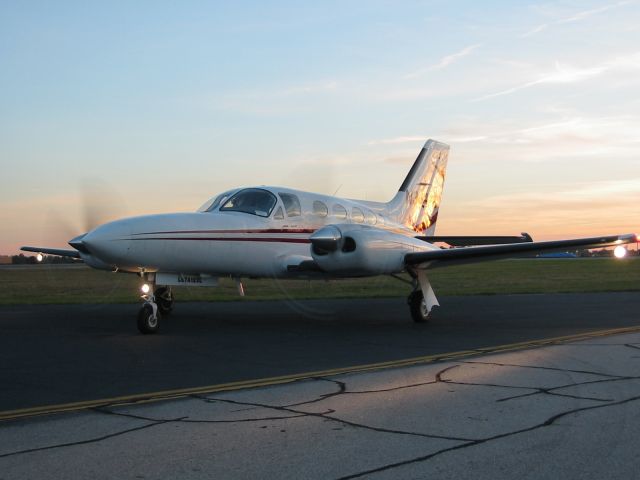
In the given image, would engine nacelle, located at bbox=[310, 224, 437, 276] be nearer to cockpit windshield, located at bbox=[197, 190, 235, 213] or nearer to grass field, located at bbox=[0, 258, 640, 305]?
cockpit windshield, located at bbox=[197, 190, 235, 213]

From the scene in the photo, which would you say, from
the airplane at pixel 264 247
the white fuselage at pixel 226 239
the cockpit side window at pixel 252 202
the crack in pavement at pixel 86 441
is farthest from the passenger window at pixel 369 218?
the crack in pavement at pixel 86 441

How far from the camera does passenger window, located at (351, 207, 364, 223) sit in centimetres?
1878

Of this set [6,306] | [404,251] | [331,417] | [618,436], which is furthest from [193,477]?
[6,306]

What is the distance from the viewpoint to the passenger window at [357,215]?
18.8m

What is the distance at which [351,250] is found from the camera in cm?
1534

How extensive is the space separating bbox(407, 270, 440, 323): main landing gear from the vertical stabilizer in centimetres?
451

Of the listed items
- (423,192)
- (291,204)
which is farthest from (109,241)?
(423,192)

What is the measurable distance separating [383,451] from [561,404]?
2402 millimetres

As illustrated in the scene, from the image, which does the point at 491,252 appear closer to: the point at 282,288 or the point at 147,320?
the point at 147,320

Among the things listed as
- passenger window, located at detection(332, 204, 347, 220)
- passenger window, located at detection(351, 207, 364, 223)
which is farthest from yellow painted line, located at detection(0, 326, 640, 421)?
passenger window, located at detection(351, 207, 364, 223)

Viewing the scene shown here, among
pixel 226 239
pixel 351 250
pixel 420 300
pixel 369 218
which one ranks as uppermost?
pixel 369 218

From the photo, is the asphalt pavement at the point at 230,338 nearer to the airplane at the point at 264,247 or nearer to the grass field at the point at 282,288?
the airplane at the point at 264,247

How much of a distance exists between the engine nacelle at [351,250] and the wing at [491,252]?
2.92ft

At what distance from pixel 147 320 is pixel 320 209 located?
5.55 m
